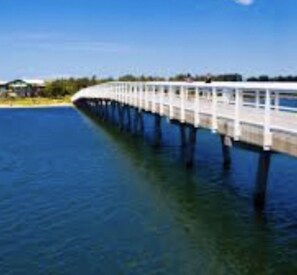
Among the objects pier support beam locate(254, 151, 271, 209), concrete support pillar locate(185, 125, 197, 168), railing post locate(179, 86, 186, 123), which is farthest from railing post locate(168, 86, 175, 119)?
pier support beam locate(254, 151, 271, 209)

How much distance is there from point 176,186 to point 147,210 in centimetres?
423

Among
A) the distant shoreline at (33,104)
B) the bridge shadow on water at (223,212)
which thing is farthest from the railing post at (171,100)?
the distant shoreline at (33,104)

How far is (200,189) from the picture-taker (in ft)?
81.1

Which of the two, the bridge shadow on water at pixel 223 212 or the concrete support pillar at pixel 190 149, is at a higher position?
the concrete support pillar at pixel 190 149

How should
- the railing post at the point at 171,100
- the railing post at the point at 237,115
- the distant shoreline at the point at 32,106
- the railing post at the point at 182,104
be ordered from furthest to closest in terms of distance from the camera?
the distant shoreline at the point at 32,106, the railing post at the point at 171,100, the railing post at the point at 182,104, the railing post at the point at 237,115

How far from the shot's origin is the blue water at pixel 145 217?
631 inches

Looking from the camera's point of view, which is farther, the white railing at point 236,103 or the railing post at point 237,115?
the railing post at point 237,115

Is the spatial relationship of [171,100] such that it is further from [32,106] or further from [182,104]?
[32,106]

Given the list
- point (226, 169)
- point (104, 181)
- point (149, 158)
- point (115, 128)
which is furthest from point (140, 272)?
point (115, 128)

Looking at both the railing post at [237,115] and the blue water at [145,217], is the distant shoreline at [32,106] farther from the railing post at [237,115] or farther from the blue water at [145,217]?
the railing post at [237,115]

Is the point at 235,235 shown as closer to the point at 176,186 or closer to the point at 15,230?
the point at 15,230

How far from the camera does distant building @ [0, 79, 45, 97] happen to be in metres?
166

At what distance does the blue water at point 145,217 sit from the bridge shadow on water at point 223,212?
0.03m

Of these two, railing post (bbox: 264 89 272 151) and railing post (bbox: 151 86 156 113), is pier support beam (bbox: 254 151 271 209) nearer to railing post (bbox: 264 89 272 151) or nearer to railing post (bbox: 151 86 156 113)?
railing post (bbox: 264 89 272 151)
